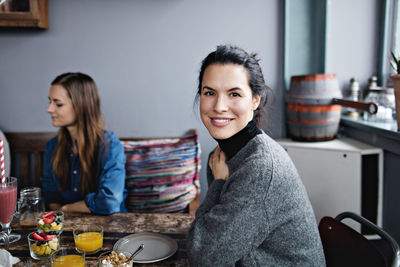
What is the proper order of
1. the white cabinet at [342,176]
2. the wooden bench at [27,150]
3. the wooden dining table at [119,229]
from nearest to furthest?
1. the wooden dining table at [119,229]
2. the white cabinet at [342,176]
3. the wooden bench at [27,150]

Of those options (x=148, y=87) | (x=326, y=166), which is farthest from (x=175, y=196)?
(x=326, y=166)

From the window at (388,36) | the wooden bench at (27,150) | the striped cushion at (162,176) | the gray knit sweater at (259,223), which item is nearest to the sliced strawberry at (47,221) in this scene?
the gray knit sweater at (259,223)

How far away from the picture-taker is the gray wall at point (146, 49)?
8.28 ft

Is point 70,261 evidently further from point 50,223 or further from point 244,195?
point 244,195

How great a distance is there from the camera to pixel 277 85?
104 inches

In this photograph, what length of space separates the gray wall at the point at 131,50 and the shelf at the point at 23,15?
173 mm

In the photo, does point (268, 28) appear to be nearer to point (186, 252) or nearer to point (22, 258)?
point (186, 252)

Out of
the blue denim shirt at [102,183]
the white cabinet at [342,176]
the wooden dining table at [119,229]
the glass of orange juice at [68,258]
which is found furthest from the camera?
the white cabinet at [342,176]

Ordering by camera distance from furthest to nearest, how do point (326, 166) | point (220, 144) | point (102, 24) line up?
point (102, 24)
point (326, 166)
point (220, 144)

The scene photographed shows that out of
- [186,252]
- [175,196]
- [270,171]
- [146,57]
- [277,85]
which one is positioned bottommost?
[175,196]

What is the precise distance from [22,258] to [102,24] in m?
1.79

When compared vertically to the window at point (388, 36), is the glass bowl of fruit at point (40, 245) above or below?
below

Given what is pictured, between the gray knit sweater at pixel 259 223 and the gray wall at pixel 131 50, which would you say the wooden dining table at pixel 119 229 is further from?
the gray wall at pixel 131 50

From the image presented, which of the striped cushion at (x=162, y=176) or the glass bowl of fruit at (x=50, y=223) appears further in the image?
the striped cushion at (x=162, y=176)
